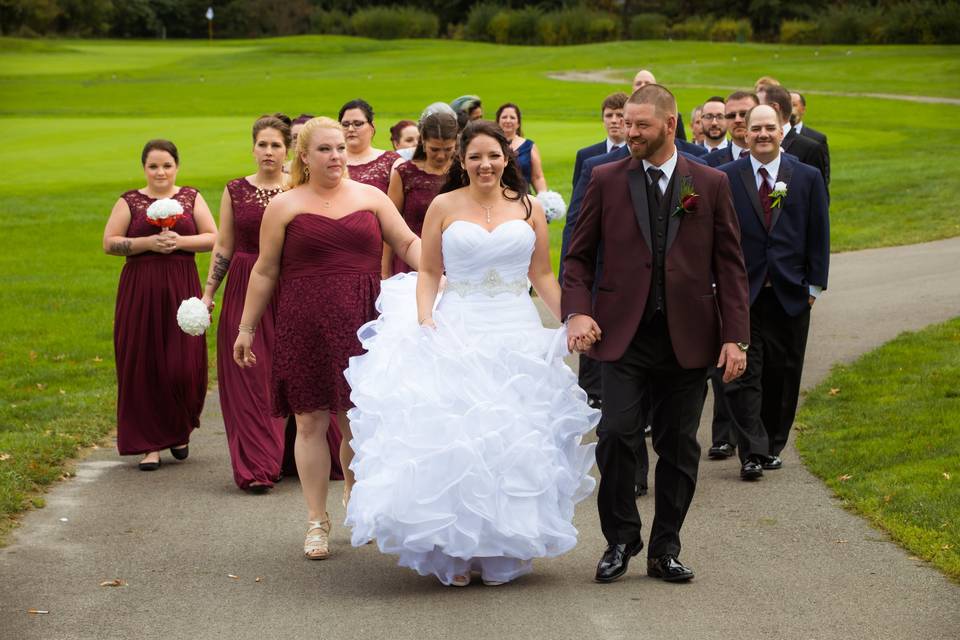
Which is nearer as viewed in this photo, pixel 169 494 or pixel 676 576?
pixel 676 576

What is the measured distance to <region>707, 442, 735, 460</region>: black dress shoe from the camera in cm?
959

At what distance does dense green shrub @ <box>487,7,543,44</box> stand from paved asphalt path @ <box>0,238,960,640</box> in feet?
261

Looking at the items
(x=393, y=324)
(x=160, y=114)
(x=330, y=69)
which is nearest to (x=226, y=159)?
(x=160, y=114)

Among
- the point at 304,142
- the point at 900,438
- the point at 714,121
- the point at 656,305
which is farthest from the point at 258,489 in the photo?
the point at 714,121

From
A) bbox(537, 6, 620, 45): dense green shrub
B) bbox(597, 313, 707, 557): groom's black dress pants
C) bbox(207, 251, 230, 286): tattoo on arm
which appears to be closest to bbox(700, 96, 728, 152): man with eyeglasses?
bbox(207, 251, 230, 286): tattoo on arm

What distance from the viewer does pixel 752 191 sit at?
29.5 feet

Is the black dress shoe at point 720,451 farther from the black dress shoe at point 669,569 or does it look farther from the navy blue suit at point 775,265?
the black dress shoe at point 669,569

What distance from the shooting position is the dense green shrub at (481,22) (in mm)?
90438

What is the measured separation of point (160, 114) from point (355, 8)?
59210 mm

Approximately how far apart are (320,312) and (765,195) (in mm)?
3286

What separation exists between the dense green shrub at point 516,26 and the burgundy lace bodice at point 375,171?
7733 centimetres

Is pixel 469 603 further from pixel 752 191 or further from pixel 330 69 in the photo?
pixel 330 69

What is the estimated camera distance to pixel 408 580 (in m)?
6.85

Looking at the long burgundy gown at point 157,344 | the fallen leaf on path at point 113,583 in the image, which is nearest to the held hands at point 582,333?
the fallen leaf on path at point 113,583
